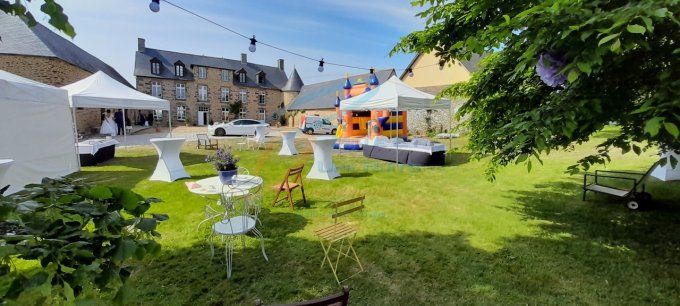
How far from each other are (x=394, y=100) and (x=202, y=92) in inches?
1189

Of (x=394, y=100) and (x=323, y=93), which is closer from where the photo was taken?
(x=394, y=100)

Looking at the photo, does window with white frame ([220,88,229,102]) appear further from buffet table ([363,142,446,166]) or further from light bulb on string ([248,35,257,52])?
buffet table ([363,142,446,166])

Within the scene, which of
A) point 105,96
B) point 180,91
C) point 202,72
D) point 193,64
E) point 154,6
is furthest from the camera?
point 202,72

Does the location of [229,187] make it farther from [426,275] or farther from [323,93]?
[323,93]

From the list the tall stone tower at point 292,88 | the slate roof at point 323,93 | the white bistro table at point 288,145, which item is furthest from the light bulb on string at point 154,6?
the tall stone tower at point 292,88

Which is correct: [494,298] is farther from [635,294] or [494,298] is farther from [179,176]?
[179,176]

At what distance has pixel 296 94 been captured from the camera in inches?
1582

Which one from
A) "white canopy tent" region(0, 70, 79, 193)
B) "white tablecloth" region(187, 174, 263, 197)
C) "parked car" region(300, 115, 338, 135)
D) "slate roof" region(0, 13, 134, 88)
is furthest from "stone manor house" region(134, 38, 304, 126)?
"white tablecloth" region(187, 174, 263, 197)

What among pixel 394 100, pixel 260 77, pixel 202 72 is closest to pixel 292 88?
pixel 260 77

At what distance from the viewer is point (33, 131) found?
23.0 ft

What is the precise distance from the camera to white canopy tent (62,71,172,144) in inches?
346

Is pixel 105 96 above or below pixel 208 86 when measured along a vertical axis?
below

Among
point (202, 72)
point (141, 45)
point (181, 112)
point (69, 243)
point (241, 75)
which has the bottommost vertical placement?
point (69, 243)

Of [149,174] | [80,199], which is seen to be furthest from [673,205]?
[149,174]
